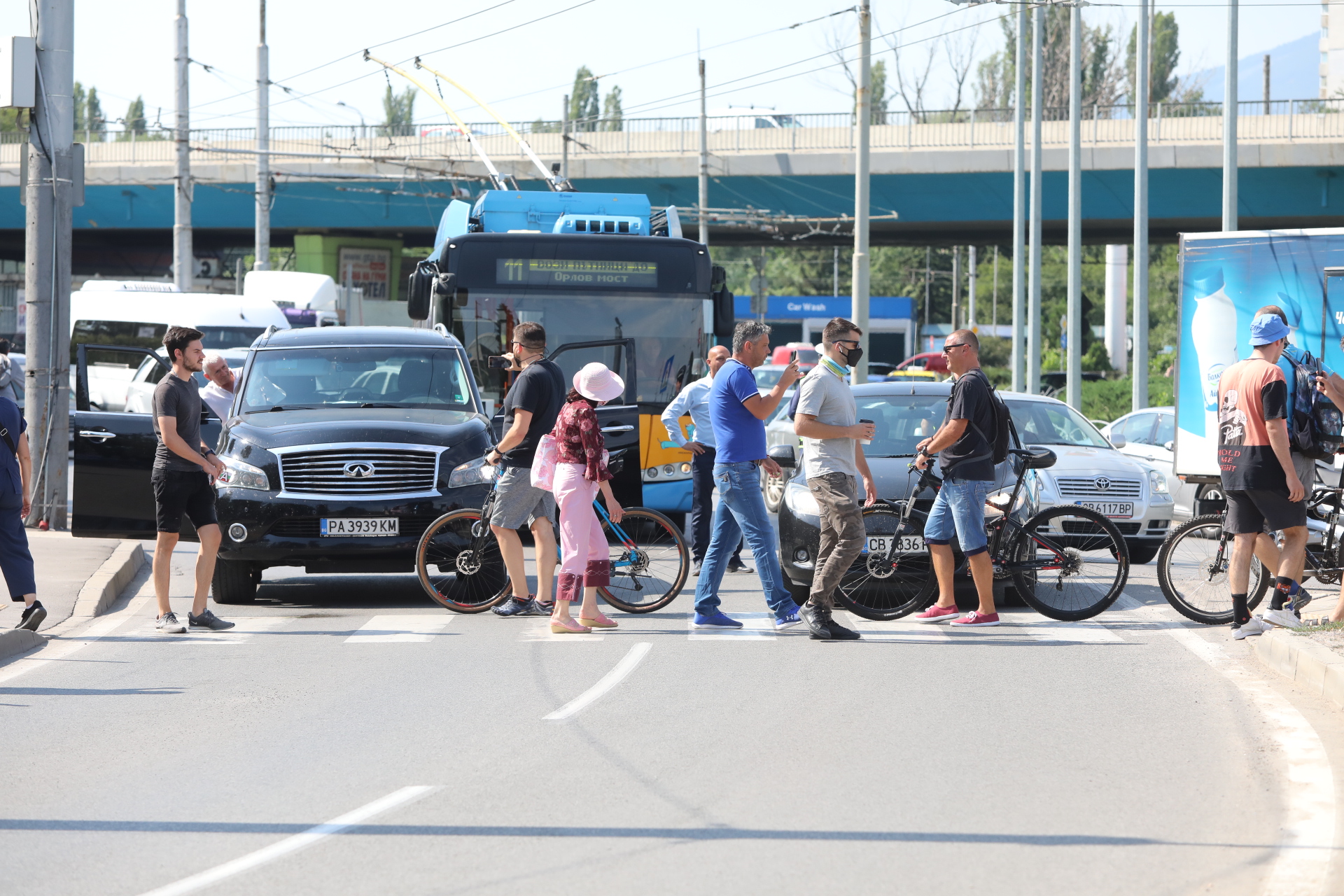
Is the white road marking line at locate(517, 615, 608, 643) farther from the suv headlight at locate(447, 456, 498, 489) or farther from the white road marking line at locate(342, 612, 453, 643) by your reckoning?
the suv headlight at locate(447, 456, 498, 489)

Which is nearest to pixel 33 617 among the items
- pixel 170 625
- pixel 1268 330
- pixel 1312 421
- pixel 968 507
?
pixel 170 625

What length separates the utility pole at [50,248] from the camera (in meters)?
16.1

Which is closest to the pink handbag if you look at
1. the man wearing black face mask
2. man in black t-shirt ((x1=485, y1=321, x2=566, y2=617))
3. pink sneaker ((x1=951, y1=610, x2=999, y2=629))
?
man in black t-shirt ((x1=485, y1=321, x2=566, y2=617))

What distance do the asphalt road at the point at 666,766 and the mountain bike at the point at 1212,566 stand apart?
0.38 meters

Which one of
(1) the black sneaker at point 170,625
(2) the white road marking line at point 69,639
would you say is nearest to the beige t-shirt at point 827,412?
(1) the black sneaker at point 170,625

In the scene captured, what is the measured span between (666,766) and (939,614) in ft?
14.9

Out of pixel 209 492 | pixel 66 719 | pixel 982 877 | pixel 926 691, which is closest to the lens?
pixel 982 877

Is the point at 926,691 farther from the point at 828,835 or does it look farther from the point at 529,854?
the point at 529,854

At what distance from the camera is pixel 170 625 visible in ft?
34.4

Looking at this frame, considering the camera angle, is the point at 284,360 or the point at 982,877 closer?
the point at 982,877

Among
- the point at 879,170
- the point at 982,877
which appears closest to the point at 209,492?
the point at 982,877

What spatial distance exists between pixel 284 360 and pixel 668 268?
4470 millimetres

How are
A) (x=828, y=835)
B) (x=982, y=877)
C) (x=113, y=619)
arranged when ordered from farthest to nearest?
1. (x=113, y=619)
2. (x=828, y=835)
3. (x=982, y=877)

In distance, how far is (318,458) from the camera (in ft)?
A: 38.0
